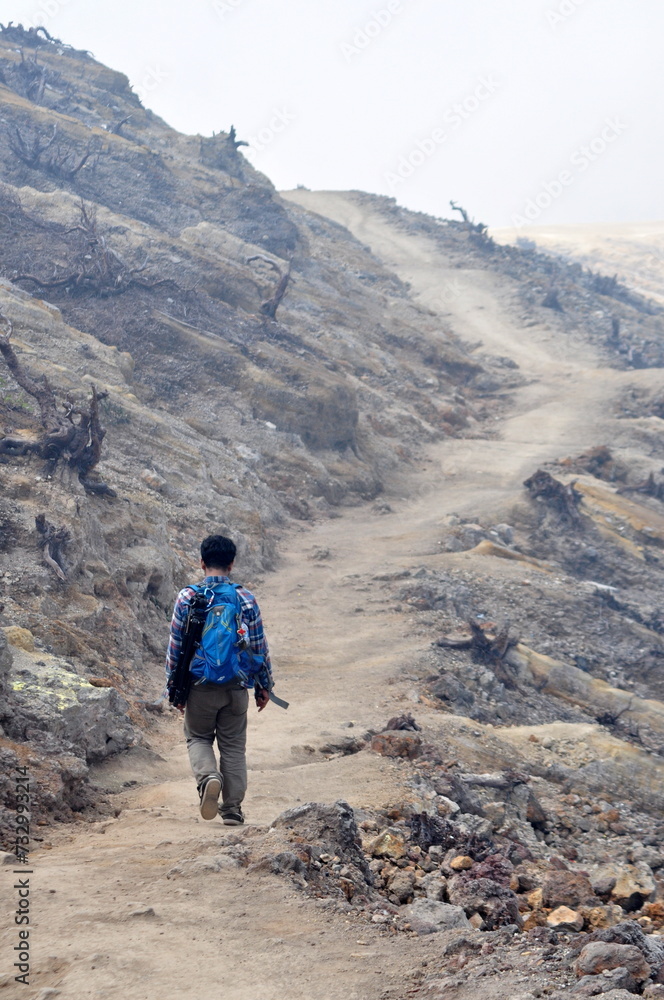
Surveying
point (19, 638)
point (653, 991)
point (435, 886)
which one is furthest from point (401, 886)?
point (19, 638)

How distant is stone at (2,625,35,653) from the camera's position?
6125mm

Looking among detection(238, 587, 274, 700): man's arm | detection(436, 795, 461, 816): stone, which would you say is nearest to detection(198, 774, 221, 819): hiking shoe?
detection(238, 587, 274, 700): man's arm

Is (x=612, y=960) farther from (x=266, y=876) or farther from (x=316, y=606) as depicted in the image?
(x=316, y=606)

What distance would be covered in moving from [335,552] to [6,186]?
1420 centimetres

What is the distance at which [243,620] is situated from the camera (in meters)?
4.30

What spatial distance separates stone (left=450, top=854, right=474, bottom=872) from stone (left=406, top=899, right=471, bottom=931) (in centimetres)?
75

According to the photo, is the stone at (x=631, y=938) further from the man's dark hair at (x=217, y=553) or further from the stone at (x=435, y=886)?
the man's dark hair at (x=217, y=553)

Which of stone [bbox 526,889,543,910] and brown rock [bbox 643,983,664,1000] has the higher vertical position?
brown rock [bbox 643,983,664,1000]

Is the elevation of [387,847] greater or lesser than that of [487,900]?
lesser

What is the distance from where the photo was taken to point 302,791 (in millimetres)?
5633

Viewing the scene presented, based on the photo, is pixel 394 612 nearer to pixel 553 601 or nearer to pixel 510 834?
pixel 553 601

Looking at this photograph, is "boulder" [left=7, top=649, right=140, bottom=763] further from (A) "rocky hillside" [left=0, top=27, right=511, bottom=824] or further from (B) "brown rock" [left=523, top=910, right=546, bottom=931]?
(B) "brown rock" [left=523, top=910, right=546, bottom=931]

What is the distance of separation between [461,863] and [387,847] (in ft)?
1.54

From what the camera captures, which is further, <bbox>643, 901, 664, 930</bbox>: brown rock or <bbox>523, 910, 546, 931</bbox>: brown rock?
<bbox>643, 901, 664, 930</bbox>: brown rock
